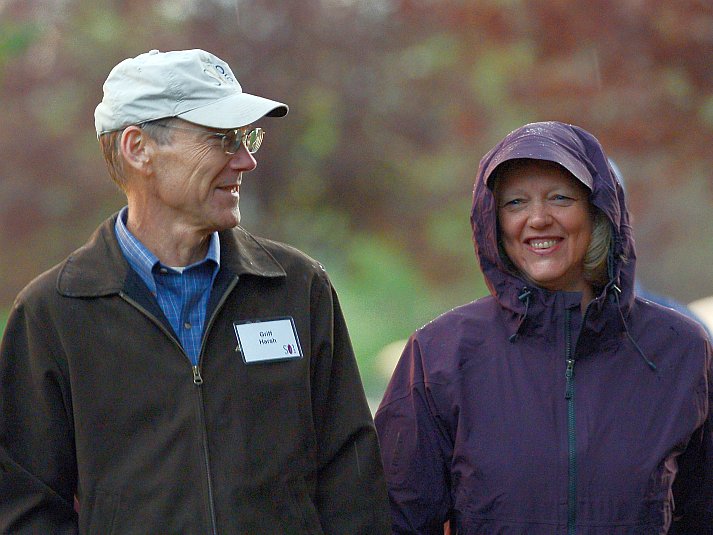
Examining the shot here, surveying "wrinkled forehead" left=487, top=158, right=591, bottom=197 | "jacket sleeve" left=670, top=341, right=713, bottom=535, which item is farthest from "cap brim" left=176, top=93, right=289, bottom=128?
"jacket sleeve" left=670, top=341, right=713, bottom=535

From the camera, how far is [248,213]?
30.1ft

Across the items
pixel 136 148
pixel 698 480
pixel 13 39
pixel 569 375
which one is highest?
pixel 13 39

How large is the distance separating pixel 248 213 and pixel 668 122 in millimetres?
3505

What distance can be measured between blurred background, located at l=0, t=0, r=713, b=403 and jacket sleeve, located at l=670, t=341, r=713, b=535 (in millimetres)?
5481

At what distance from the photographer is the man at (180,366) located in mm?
2418

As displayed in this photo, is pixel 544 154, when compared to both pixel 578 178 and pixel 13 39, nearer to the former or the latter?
pixel 578 178

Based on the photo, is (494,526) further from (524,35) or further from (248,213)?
(248,213)

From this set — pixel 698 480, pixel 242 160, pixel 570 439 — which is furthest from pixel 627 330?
pixel 242 160

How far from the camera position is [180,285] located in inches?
101

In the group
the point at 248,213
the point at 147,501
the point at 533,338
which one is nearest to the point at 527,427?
the point at 533,338

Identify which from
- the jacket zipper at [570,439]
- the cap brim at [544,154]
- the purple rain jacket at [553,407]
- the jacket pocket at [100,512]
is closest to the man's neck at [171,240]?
the jacket pocket at [100,512]

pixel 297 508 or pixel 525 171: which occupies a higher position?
pixel 525 171

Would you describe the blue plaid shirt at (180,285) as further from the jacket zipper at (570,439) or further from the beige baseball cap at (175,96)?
the jacket zipper at (570,439)

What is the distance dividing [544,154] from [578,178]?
105mm
